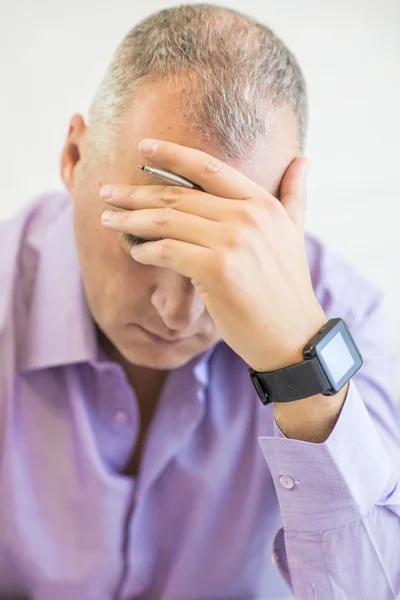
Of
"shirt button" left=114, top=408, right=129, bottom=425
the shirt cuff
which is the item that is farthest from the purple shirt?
the shirt cuff

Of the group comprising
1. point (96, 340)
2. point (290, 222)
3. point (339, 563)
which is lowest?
point (339, 563)

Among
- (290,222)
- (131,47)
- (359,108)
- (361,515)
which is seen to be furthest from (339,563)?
(359,108)

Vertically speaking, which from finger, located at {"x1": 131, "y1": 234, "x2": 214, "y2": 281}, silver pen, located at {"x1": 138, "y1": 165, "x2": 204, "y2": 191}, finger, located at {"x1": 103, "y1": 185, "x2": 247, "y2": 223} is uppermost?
silver pen, located at {"x1": 138, "y1": 165, "x2": 204, "y2": 191}

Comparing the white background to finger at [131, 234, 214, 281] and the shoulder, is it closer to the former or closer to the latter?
the shoulder

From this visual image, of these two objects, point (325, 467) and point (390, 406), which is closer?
point (325, 467)

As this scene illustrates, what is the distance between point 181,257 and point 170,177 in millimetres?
Answer: 93

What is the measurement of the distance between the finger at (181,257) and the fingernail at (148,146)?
4.1 inches

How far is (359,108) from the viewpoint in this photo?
159 cm

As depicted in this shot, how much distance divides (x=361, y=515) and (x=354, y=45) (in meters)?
1.20

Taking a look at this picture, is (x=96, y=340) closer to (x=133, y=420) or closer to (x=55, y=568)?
(x=133, y=420)

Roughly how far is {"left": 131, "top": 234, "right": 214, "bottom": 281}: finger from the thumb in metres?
0.14

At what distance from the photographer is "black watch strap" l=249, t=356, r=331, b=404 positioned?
74 centimetres

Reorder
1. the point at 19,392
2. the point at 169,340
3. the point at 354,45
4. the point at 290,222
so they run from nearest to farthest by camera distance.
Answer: the point at 290,222 → the point at 169,340 → the point at 19,392 → the point at 354,45

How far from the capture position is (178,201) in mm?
725
